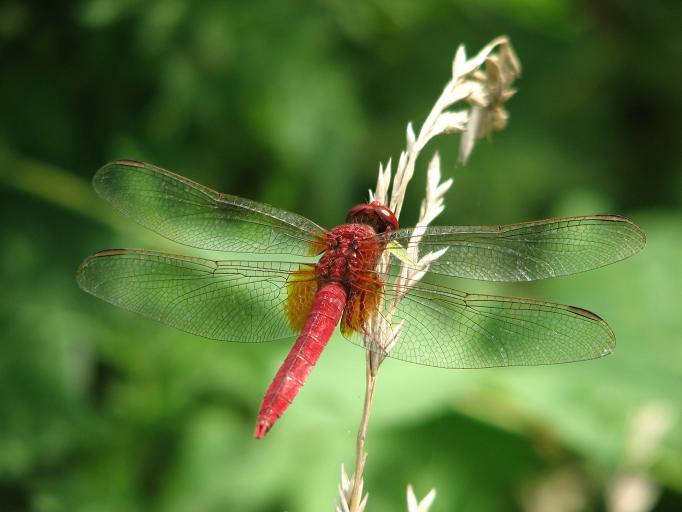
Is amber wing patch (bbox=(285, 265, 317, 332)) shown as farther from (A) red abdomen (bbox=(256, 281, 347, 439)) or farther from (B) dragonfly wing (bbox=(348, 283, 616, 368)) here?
(B) dragonfly wing (bbox=(348, 283, 616, 368))

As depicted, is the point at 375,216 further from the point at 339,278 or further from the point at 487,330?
the point at 487,330

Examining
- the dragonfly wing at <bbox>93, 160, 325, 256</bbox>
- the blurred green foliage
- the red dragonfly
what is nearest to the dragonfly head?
the red dragonfly

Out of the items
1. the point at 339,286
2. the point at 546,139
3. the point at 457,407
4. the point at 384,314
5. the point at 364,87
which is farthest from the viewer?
the point at 546,139

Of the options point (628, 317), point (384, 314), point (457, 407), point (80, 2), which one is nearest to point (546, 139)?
point (628, 317)

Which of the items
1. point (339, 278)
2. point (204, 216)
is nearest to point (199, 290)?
point (204, 216)

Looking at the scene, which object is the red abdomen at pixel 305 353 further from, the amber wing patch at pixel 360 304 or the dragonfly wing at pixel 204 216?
the dragonfly wing at pixel 204 216

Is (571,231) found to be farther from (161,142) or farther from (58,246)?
(58,246)
